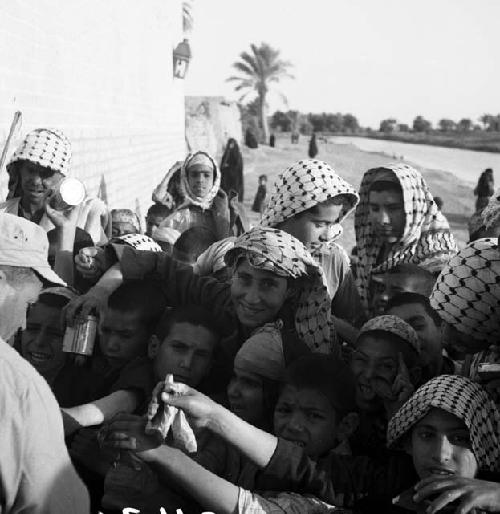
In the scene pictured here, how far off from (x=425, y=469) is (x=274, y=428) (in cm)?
53

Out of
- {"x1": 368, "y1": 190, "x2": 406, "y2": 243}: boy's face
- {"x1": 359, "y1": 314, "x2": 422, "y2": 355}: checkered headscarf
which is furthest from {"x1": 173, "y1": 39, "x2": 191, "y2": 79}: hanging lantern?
{"x1": 359, "y1": 314, "x2": 422, "y2": 355}: checkered headscarf

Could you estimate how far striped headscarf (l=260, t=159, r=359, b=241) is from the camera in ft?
10.8

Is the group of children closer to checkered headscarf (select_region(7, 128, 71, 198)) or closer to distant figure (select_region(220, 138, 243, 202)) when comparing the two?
checkered headscarf (select_region(7, 128, 71, 198))

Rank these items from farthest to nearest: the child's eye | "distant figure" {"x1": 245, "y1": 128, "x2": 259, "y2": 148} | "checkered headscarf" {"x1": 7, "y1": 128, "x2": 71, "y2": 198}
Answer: "distant figure" {"x1": 245, "y1": 128, "x2": 259, "y2": 148} → "checkered headscarf" {"x1": 7, "y1": 128, "x2": 71, "y2": 198} → the child's eye

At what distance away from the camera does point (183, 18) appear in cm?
1859

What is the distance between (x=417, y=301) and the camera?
3.10 metres

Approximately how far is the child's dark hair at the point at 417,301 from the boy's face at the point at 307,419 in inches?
32.3

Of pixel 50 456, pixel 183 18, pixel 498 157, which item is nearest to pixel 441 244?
pixel 50 456

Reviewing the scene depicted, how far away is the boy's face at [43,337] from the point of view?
2.93 m

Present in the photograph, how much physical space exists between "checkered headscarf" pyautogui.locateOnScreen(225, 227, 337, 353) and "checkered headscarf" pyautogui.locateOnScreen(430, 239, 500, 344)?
1.66 feet

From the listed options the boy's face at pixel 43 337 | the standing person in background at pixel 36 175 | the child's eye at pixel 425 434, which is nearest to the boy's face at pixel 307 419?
the child's eye at pixel 425 434

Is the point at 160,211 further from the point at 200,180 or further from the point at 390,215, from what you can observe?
the point at 390,215

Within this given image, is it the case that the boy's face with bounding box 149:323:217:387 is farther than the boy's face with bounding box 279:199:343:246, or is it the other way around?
the boy's face with bounding box 279:199:343:246

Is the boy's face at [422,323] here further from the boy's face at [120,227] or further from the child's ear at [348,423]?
the boy's face at [120,227]
